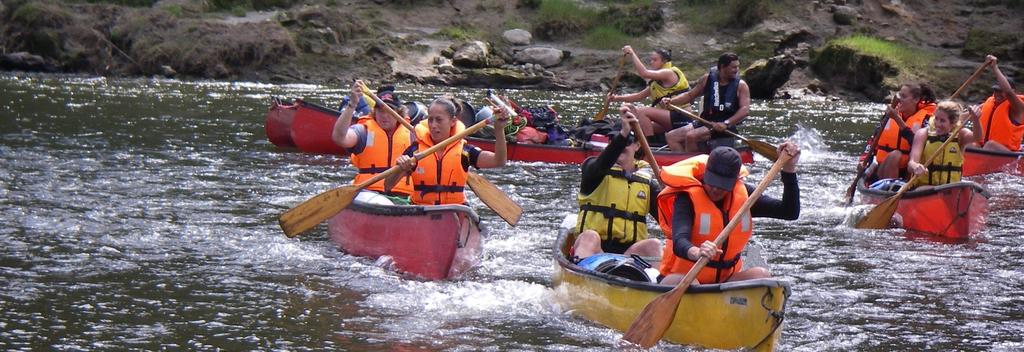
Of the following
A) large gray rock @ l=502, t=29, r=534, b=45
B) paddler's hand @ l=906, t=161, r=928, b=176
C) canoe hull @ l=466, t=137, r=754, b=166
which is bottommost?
large gray rock @ l=502, t=29, r=534, b=45

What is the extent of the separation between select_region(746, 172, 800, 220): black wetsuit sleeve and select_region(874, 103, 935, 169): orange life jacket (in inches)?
215

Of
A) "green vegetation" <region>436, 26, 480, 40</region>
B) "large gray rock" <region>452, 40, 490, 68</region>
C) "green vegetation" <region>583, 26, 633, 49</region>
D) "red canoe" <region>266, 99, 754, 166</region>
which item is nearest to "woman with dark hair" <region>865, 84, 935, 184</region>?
"red canoe" <region>266, 99, 754, 166</region>

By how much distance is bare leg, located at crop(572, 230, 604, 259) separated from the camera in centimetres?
777

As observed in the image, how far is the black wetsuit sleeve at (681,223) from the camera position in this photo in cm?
671

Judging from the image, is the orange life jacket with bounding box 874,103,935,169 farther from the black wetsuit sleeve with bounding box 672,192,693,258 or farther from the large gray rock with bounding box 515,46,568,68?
the large gray rock with bounding box 515,46,568,68

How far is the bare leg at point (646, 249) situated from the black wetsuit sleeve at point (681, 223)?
2.79 feet

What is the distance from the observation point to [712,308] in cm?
663

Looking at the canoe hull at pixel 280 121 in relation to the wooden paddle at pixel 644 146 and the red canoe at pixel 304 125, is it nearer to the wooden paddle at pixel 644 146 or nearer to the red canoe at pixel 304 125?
the red canoe at pixel 304 125

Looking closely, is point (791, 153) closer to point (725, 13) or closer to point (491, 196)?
point (491, 196)

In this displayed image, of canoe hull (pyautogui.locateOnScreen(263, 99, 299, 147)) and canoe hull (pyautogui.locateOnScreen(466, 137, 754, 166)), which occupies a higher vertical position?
canoe hull (pyautogui.locateOnScreen(263, 99, 299, 147))

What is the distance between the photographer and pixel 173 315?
24.7ft

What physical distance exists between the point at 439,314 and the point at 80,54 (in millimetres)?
23609

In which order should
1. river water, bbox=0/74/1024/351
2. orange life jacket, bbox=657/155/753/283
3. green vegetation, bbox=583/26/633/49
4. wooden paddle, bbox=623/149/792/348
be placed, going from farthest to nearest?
1. green vegetation, bbox=583/26/633/49
2. river water, bbox=0/74/1024/351
3. orange life jacket, bbox=657/155/753/283
4. wooden paddle, bbox=623/149/792/348

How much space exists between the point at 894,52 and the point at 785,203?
952 inches
